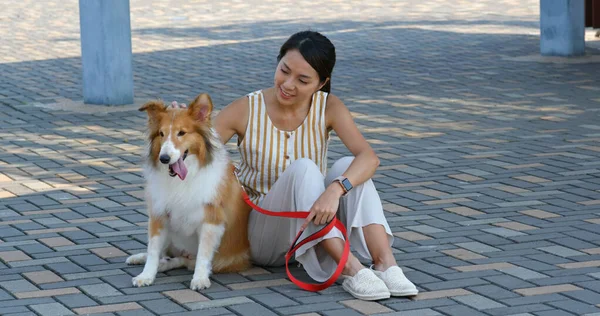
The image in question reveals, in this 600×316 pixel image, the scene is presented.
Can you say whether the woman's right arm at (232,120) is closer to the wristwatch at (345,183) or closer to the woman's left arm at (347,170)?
the woman's left arm at (347,170)

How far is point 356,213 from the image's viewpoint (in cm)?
493

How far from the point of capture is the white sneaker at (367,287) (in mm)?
4742

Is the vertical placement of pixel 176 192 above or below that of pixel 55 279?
above

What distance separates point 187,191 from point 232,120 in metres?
0.53

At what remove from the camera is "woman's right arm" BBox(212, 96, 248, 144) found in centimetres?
517

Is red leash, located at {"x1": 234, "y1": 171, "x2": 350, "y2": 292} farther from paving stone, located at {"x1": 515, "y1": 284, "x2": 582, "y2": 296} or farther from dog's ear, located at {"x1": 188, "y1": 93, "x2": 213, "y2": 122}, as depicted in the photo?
paving stone, located at {"x1": 515, "y1": 284, "x2": 582, "y2": 296}

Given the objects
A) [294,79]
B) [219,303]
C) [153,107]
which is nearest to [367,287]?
[219,303]

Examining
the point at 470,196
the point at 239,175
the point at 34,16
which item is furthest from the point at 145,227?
the point at 34,16

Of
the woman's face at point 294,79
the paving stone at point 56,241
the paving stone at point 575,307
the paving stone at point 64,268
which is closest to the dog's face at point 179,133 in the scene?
the woman's face at point 294,79

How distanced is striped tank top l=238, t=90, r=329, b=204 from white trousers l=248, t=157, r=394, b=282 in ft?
0.57

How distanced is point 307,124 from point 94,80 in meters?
6.12

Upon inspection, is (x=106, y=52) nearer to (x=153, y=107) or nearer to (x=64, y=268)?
(x=64, y=268)

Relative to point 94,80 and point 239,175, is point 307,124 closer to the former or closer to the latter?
point 239,175

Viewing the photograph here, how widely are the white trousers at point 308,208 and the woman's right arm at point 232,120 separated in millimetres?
381
